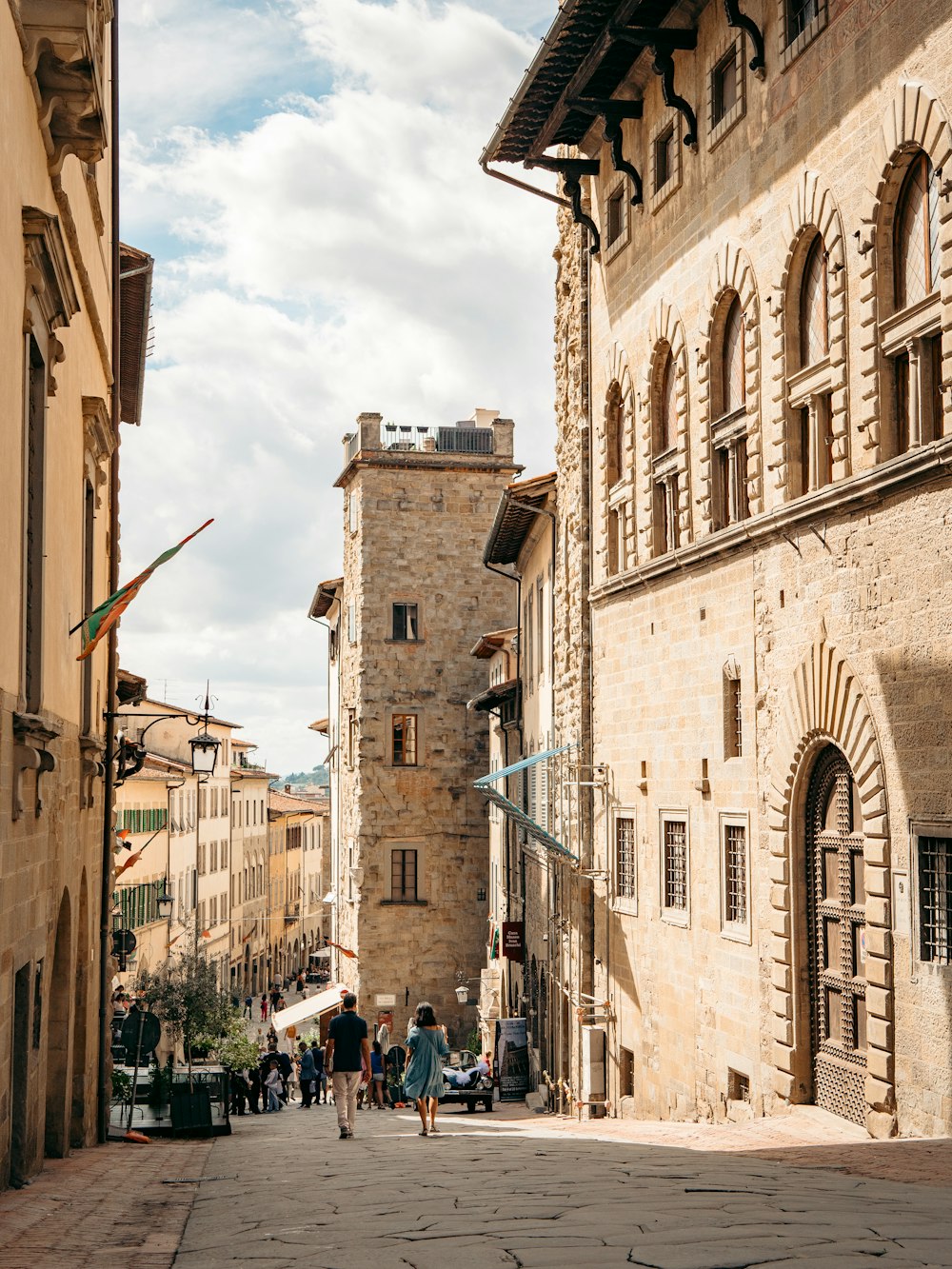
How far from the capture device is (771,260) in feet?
48.1

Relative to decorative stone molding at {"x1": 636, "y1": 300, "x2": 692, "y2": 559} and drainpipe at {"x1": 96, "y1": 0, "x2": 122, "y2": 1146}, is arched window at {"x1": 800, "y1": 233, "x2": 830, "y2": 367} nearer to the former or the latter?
decorative stone molding at {"x1": 636, "y1": 300, "x2": 692, "y2": 559}

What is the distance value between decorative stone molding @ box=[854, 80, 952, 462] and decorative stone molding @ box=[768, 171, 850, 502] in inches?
16.8

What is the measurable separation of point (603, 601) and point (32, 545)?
36.8 ft

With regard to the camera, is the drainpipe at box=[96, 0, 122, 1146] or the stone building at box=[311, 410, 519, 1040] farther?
the stone building at box=[311, 410, 519, 1040]

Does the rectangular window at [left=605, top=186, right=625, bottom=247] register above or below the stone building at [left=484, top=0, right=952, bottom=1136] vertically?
above

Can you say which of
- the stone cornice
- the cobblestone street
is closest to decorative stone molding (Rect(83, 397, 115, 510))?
the stone cornice

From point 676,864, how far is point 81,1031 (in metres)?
6.96

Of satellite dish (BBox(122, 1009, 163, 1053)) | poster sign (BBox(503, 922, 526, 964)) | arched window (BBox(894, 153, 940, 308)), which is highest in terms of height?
arched window (BBox(894, 153, 940, 308))

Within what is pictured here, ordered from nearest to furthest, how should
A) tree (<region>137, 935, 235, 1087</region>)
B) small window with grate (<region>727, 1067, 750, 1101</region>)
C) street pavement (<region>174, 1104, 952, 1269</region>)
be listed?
street pavement (<region>174, 1104, 952, 1269</region>), small window with grate (<region>727, 1067, 750, 1101</region>), tree (<region>137, 935, 235, 1087</region>)

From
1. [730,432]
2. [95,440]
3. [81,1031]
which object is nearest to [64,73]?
[95,440]

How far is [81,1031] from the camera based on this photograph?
15.7m

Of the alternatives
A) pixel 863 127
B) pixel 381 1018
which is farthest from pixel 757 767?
pixel 381 1018

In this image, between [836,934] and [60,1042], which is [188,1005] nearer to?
[60,1042]

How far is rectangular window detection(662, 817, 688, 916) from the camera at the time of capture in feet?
Result: 57.1
